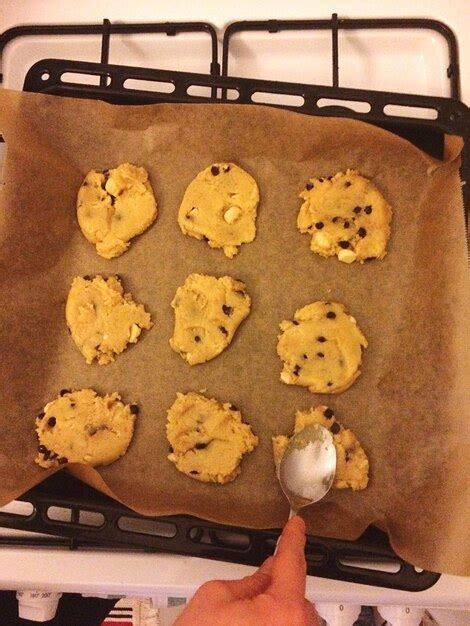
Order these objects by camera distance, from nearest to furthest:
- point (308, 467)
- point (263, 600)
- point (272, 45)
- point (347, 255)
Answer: point (263, 600), point (308, 467), point (347, 255), point (272, 45)

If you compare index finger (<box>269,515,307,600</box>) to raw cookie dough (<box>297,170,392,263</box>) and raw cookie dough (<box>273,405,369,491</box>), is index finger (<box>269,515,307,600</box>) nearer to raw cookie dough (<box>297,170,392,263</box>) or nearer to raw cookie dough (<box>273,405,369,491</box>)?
raw cookie dough (<box>273,405,369,491</box>)

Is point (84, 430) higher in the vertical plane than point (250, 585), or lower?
higher

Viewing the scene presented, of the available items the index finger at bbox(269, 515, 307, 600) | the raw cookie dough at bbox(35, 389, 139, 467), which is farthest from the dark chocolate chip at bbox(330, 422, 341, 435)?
the raw cookie dough at bbox(35, 389, 139, 467)

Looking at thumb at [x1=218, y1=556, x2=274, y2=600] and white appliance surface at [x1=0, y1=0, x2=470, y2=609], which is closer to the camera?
thumb at [x1=218, y1=556, x2=274, y2=600]

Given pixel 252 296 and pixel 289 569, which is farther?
pixel 252 296

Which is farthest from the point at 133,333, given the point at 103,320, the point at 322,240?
the point at 322,240

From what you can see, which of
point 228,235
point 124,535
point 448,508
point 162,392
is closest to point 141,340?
point 162,392

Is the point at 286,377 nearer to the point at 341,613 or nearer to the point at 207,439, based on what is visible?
the point at 207,439
